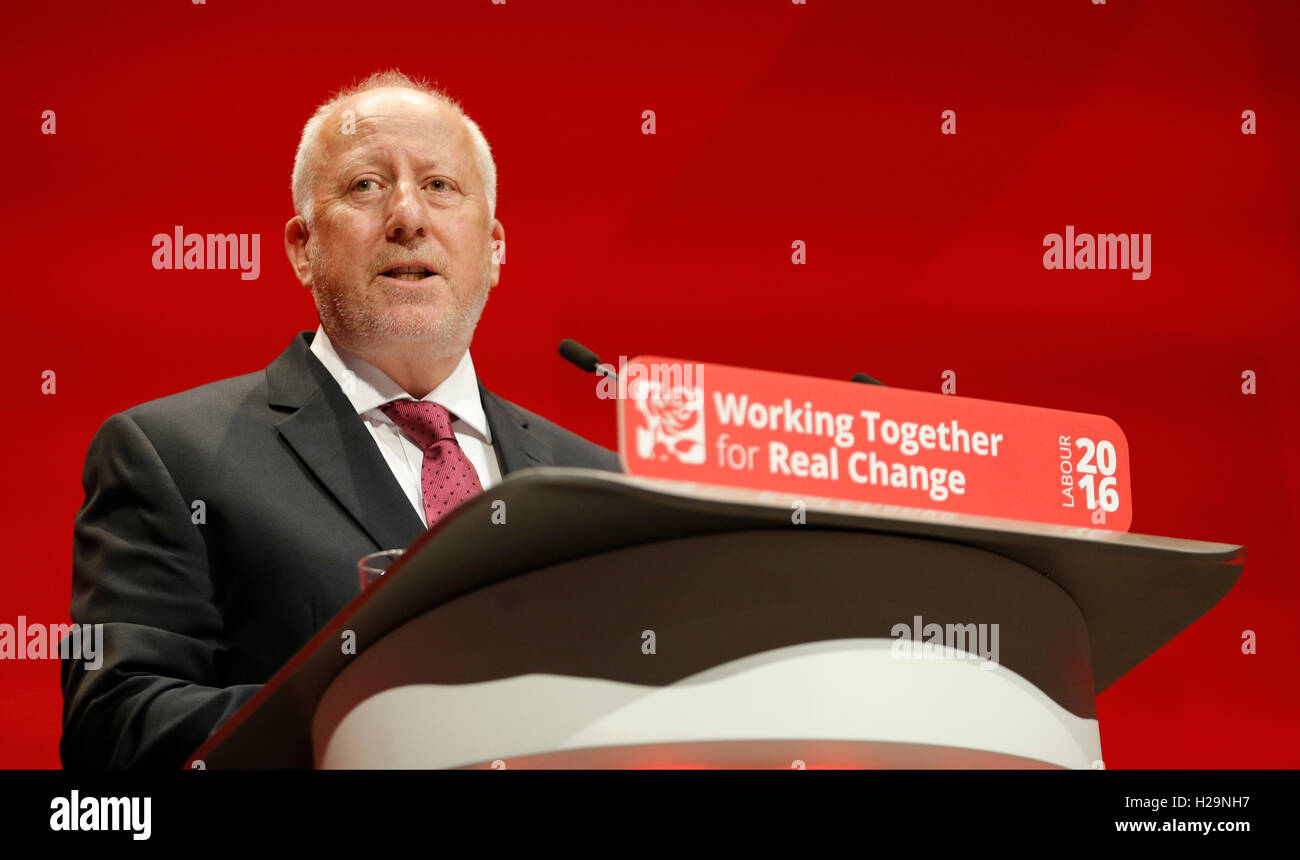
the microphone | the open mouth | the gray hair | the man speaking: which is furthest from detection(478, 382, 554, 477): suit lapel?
the microphone

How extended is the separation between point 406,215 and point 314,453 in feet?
1.49

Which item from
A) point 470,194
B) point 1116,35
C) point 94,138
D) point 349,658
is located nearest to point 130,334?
point 94,138

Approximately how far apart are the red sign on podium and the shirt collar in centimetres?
110

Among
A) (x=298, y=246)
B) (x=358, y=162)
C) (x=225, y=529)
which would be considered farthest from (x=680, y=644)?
(x=298, y=246)

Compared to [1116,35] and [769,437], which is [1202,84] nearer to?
[1116,35]

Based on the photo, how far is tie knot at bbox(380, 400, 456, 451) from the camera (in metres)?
1.86

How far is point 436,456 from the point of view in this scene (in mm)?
1812

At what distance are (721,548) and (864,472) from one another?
130 mm

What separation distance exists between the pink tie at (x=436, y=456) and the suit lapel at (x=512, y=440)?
0.07 m

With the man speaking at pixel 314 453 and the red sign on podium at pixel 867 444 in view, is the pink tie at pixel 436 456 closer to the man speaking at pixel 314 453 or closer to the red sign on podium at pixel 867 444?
the man speaking at pixel 314 453

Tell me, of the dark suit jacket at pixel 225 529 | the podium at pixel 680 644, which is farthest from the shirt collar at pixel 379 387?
the podium at pixel 680 644

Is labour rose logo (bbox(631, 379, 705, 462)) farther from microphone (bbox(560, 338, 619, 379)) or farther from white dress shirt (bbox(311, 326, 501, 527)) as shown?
white dress shirt (bbox(311, 326, 501, 527))

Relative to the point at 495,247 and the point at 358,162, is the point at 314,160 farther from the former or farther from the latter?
the point at 495,247

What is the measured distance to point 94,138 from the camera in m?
2.50
